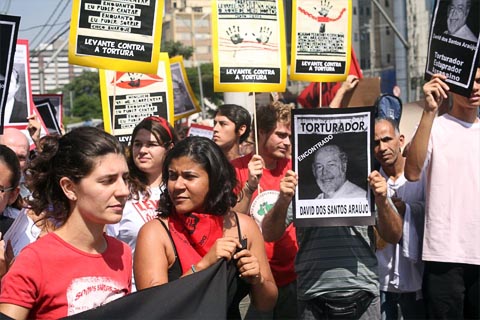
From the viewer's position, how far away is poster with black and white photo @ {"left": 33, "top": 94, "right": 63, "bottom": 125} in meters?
9.09

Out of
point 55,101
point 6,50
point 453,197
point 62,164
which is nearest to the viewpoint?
point 62,164

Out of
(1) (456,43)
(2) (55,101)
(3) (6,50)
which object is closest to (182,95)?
(2) (55,101)

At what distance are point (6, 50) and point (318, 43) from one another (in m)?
2.12

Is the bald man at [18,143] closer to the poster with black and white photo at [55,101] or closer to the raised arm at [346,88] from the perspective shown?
the poster with black and white photo at [55,101]

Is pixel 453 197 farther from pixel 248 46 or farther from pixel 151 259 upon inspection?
pixel 151 259

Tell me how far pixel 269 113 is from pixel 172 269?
222 centimetres

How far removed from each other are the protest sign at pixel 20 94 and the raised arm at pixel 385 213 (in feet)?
10.6

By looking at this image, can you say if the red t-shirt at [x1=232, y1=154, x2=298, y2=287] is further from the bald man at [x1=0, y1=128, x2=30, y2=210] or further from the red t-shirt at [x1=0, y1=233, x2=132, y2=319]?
the red t-shirt at [x1=0, y1=233, x2=132, y2=319]

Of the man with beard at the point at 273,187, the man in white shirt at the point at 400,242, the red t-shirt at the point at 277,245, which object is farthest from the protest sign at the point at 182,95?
the man in white shirt at the point at 400,242

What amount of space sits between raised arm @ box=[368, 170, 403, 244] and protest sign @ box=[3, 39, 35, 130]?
324 cm

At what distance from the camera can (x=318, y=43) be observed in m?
6.30

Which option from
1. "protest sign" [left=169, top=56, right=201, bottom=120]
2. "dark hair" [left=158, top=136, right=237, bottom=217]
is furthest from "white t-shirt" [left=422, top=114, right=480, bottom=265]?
"protest sign" [left=169, top=56, right=201, bottom=120]

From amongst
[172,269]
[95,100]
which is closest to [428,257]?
[172,269]

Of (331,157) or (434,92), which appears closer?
(331,157)
